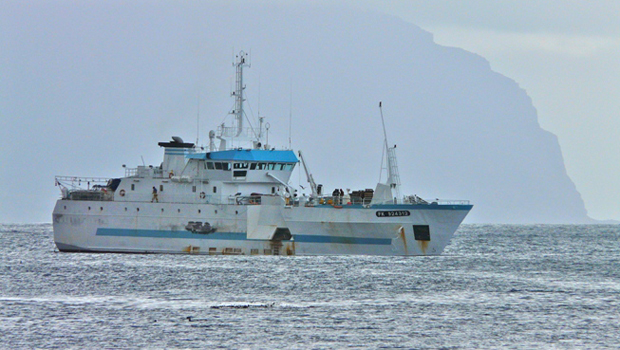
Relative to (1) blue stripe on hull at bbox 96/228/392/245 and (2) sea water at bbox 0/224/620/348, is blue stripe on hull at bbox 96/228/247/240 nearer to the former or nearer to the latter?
(1) blue stripe on hull at bbox 96/228/392/245

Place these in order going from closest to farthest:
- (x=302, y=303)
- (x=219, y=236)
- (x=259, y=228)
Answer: (x=302, y=303) → (x=259, y=228) → (x=219, y=236)

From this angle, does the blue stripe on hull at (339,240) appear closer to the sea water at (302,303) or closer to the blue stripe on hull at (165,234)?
the sea water at (302,303)

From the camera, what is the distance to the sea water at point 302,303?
32594mm

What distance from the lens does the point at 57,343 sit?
31391 mm

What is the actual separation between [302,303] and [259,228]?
1708 cm

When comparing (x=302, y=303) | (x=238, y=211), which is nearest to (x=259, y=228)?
(x=238, y=211)

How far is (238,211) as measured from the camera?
187 ft

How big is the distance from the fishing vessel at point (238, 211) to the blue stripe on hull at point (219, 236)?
53 millimetres

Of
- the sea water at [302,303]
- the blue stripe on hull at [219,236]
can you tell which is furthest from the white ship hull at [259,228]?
the sea water at [302,303]

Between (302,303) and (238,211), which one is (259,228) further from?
(302,303)

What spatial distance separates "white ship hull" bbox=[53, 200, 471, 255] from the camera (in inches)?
2165

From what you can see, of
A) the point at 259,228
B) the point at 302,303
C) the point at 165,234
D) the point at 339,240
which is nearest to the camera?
the point at 302,303

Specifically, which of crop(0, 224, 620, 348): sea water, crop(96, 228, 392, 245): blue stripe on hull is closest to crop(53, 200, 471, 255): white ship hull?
crop(96, 228, 392, 245): blue stripe on hull

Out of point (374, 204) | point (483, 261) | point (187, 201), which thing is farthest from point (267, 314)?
point (483, 261)
